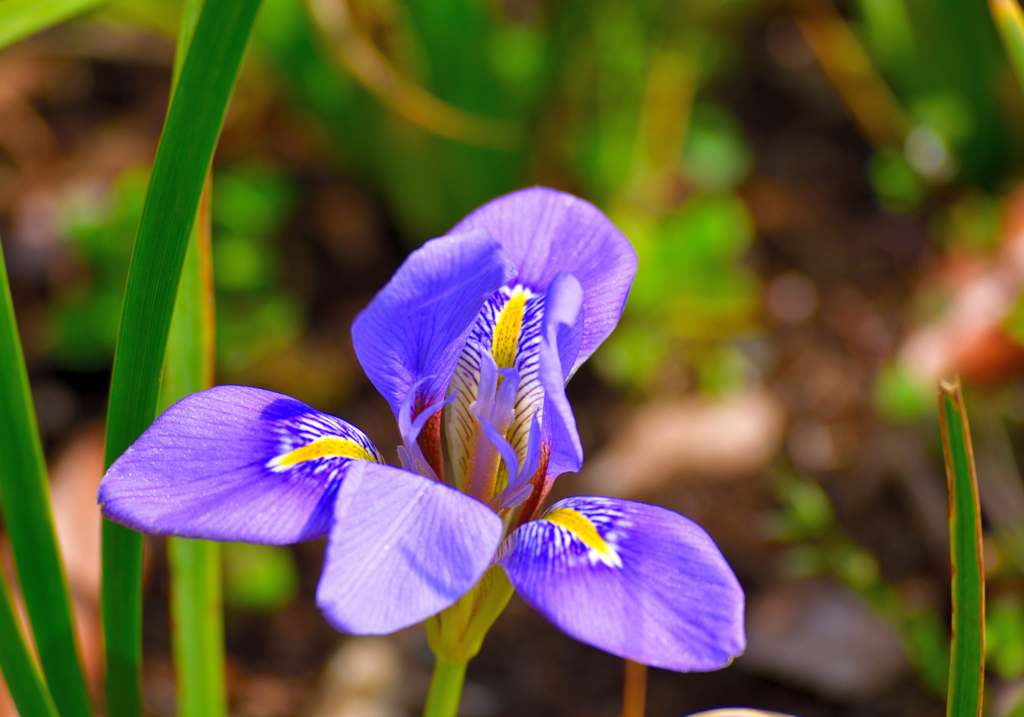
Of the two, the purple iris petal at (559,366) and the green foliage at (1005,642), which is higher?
the purple iris petal at (559,366)

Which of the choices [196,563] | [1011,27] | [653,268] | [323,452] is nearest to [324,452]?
[323,452]

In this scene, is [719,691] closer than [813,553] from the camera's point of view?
No

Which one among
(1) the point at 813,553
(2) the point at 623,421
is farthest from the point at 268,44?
(1) the point at 813,553

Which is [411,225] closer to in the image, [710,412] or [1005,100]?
[710,412]

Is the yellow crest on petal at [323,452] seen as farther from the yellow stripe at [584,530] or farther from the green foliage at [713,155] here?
the green foliage at [713,155]

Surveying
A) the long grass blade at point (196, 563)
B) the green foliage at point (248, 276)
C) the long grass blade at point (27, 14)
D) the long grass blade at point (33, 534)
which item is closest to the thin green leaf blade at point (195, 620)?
the long grass blade at point (196, 563)

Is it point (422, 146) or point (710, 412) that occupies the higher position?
point (422, 146)

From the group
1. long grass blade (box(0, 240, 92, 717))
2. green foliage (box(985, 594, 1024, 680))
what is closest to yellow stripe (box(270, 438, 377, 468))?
long grass blade (box(0, 240, 92, 717))
